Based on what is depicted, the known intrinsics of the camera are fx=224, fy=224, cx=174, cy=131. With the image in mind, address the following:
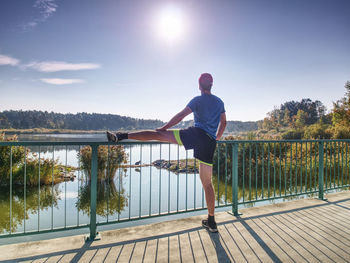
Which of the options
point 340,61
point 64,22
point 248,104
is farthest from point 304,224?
point 248,104

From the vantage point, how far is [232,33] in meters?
8.34

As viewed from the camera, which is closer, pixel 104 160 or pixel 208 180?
pixel 208 180

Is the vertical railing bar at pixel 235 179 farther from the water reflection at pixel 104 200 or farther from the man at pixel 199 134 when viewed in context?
the water reflection at pixel 104 200

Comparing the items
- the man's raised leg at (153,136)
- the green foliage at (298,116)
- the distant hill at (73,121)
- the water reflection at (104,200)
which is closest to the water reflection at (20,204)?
the water reflection at (104,200)

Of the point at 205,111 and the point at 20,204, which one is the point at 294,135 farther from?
the point at 205,111

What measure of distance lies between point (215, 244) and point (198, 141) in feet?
3.15

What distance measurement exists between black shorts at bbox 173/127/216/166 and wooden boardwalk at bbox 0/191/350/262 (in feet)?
2.56

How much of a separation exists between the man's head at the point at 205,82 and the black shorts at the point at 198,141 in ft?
1.45

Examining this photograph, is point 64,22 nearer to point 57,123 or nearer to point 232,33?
point 232,33

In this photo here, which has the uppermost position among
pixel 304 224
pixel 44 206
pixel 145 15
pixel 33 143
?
pixel 145 15

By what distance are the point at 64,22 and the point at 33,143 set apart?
7.55 meters

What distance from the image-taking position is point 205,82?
2.31m

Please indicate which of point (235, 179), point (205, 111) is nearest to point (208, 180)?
point (205, 111)

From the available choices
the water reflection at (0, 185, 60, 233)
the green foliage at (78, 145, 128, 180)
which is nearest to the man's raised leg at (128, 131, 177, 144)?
the water reflection at (0, 185, 60, 233)
